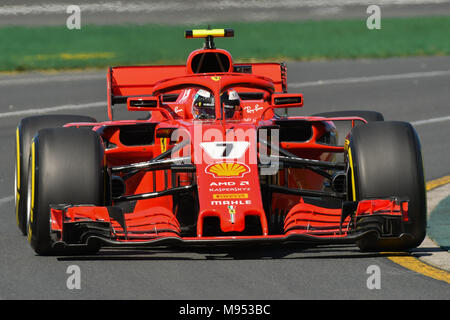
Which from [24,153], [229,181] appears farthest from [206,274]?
[24,153]

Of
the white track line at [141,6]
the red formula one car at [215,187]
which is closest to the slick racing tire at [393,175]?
the red formula one car at [215,187]

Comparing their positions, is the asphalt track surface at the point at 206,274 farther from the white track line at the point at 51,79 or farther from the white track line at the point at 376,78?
the white track line at the point at 376,78

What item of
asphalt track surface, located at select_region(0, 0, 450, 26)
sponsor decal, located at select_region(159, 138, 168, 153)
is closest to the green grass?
asphalt track surface, located at select_region(0, 0, 450, 26)

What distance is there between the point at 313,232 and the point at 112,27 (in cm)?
2201

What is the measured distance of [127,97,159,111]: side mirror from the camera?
9.81m

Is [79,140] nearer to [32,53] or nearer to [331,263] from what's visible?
[331,263]

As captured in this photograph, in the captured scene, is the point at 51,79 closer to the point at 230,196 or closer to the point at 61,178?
the point at 61,178

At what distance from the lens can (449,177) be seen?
12547 mm

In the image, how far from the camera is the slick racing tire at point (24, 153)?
31.1 ft

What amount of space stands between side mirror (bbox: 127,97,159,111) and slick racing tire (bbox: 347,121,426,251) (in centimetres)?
206

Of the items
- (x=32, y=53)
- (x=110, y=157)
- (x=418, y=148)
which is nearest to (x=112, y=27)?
(x=32, y=53)

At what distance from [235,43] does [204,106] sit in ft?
55.7

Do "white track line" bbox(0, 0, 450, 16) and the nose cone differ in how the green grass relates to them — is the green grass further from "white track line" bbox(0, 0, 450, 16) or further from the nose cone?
the nose cone

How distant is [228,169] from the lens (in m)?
8.49
